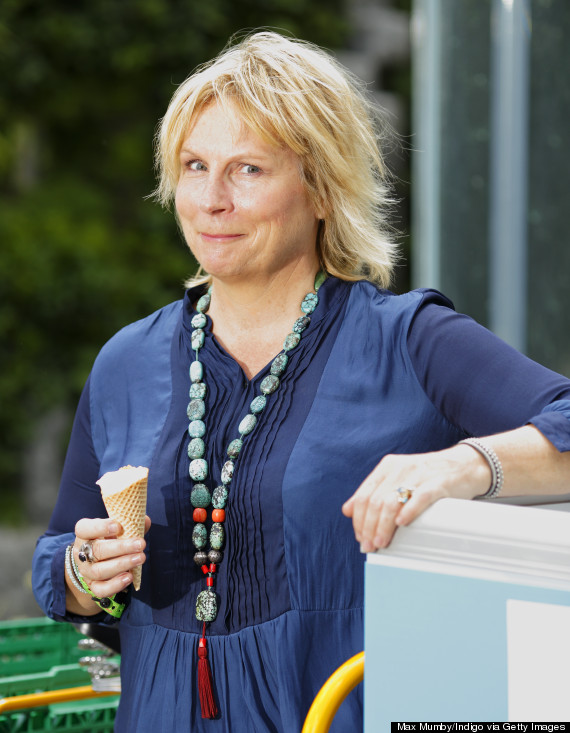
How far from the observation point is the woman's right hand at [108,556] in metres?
1.45

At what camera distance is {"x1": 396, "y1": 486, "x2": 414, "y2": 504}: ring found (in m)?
1.09

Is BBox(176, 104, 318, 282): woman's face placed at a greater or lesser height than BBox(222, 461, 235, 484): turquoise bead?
greater

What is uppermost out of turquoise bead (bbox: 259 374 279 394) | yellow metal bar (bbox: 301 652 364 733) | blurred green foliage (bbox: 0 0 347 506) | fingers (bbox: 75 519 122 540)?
blurred green foliage (bbox: 0 0 347 506)

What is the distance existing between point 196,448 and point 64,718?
0.74 meters

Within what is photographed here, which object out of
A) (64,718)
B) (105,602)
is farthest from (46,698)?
(105,602)

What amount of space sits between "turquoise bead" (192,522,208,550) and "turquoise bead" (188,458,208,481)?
7 centimetres

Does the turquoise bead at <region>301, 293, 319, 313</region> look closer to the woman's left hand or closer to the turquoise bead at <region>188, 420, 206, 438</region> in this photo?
the turquoise bead at <region>188, 420, 206, 438</region>

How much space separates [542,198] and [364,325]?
2.85 meters

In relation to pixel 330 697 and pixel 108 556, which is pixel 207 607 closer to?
pixel 108 556

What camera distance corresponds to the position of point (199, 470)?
5.13 ft

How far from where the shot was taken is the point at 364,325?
1597 mm

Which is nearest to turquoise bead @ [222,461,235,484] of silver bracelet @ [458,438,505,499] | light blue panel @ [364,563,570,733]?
silver bracelet @ [458,438,505,499]

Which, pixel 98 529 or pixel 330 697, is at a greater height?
pixel 98 529

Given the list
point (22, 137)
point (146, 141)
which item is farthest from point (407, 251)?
point (22, 137)
